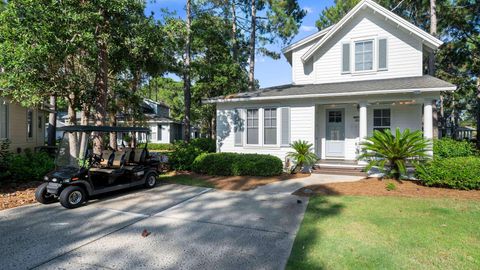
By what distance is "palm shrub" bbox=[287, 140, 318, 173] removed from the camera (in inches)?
421

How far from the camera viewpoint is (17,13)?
730 cm

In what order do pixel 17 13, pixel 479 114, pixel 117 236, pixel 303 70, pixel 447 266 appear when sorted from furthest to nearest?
pixel 479 114 → pixel 303 70 → pixel 17 13 → pixel 117 236 → pixel 447 266

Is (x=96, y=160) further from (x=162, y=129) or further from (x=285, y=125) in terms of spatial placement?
(x=162, y=129)

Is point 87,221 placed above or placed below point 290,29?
below

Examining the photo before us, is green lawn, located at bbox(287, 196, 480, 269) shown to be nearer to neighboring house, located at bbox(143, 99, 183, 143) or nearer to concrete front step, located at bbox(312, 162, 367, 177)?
concrete front step, located at bbox(312, 162, 367, 177)

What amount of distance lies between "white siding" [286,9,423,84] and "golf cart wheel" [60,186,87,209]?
426 inches

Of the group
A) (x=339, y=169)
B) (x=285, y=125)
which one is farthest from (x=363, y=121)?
(x=285, y=125)

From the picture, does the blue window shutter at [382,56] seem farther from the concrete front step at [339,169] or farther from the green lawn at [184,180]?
the green lawn at [184,180]

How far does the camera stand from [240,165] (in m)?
10.5

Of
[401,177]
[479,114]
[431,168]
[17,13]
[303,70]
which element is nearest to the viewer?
[17,13]

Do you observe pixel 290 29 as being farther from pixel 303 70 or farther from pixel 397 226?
pixel 397 226

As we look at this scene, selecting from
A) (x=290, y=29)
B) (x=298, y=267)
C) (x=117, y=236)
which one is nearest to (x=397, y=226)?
(x=298, y=267)

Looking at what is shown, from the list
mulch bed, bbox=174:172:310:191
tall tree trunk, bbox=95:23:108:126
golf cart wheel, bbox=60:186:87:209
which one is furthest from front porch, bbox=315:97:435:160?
golf cart wheel, bbox=60:186:87:209

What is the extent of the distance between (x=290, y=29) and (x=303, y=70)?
6.12m
